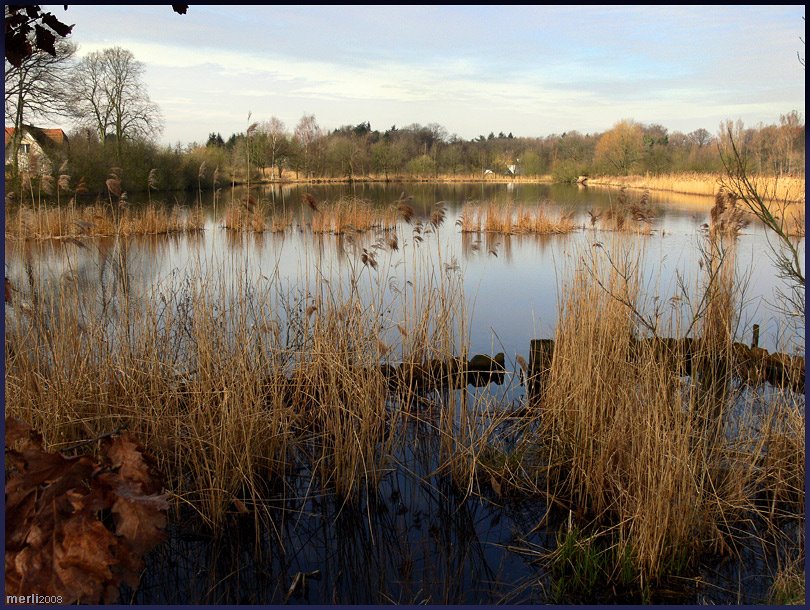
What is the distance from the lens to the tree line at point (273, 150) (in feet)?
13.9

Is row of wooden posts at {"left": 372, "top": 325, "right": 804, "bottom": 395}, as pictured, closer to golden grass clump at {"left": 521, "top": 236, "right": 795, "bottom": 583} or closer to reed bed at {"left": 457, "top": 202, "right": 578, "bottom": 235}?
golden grass clump at {"left": 521, "top": 236, "right": 795, "bottom": 583}

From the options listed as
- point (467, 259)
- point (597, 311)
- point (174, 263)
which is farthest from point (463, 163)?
point (597, 311)

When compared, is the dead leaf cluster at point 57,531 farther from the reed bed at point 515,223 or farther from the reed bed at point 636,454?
the reed bed at point 515,223

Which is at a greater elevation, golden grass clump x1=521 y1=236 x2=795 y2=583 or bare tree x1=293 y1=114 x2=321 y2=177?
bare tree x1=293 y1=114 x2=321 y2=177

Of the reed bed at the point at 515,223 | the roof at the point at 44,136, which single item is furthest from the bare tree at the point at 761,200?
the roof at the point at 44,136

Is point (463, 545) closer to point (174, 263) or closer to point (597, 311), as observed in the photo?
point (597, 311)

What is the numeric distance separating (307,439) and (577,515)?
1456mm

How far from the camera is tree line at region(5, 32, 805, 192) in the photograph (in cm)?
425

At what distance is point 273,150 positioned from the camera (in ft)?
12.0

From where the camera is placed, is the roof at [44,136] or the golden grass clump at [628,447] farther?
the roof at [44,136]

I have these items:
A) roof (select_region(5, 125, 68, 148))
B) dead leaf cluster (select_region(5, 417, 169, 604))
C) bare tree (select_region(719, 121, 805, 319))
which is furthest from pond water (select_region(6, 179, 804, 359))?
dead leaf cluster (select_region(5, 417, 169, 604))

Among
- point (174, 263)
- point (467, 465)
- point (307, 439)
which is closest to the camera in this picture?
point (467, 465)

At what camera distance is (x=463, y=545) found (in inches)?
115

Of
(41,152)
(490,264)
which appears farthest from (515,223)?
(41,152)
